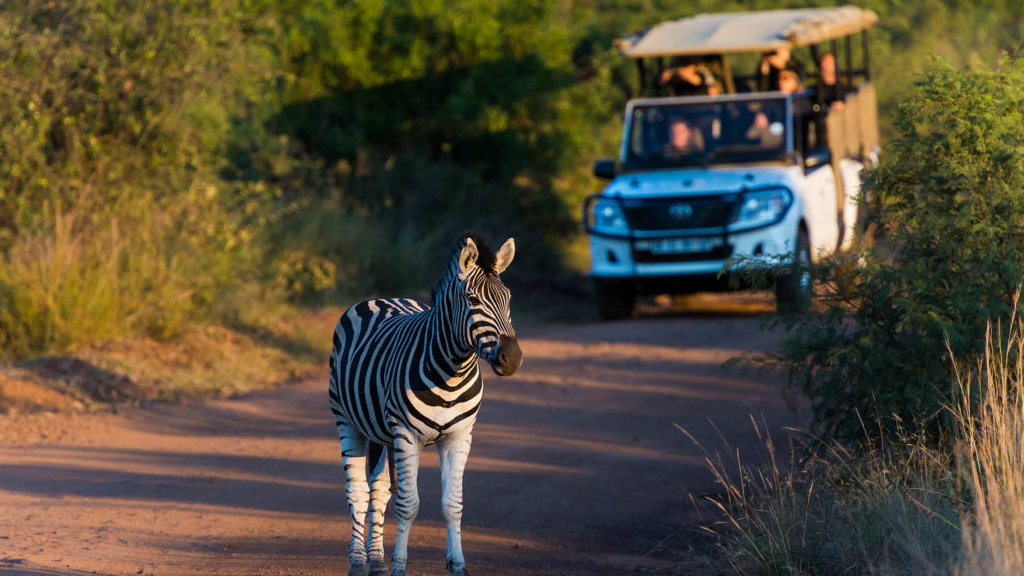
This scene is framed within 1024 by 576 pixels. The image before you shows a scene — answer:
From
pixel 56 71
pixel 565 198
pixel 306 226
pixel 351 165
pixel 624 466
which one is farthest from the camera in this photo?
pixel 565 198

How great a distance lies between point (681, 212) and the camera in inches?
502

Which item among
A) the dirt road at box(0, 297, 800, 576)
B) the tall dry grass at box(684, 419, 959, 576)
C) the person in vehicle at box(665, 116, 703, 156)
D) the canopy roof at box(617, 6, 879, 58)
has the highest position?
the canopy roof at box(617, 6, 879, 58)

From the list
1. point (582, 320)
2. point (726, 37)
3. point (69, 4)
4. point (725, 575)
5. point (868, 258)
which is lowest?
point (582, 320)

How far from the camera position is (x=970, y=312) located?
627cm

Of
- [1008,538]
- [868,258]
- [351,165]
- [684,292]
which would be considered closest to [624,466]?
[868,258]

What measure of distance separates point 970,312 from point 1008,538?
2.50m

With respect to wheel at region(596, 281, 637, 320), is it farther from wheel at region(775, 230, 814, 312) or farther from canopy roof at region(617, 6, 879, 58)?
wheel at region(775, 230, 814, 312)

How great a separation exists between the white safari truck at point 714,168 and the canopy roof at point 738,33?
0.02 m

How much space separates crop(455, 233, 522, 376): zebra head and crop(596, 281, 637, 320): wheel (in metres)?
8.42

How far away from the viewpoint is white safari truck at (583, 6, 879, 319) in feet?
41.4

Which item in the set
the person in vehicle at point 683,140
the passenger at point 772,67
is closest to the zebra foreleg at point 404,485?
the person in vehicle at point 683,140

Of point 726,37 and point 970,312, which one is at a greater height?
point 726,37

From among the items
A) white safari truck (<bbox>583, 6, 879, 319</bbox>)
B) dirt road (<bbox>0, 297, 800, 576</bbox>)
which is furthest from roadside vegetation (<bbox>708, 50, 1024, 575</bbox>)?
white safari truck (<bbox>583, 6, 879, 319</bbox>)

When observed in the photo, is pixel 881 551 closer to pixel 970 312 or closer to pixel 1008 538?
pixel 1008 538
